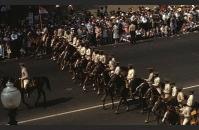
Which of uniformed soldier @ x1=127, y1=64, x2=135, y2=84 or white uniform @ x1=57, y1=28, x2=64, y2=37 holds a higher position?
white uniform @ x1=57, y1=28, x2=64, y2=37

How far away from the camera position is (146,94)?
26312 mm

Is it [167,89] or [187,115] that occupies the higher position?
[167,89]

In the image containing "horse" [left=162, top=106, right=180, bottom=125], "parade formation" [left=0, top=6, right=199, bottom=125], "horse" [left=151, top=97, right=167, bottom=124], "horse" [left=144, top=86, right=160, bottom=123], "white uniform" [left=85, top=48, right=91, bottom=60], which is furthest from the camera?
"white uniform" [left=85, top=48, right=91, bottom=60]

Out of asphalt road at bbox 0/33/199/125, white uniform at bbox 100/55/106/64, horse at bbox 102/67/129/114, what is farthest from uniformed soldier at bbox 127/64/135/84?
white uniform at bbox 100/55/106/64

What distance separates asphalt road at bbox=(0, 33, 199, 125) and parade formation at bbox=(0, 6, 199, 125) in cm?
57

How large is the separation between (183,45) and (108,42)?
4819mm

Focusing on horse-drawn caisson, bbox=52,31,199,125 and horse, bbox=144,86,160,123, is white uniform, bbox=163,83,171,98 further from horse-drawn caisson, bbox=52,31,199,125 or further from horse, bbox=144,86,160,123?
horse, bbox=144,86,160,123

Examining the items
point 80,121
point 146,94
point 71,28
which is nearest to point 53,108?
point 80,121

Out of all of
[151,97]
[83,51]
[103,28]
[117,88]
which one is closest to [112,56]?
[83,51]

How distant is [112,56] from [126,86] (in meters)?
3.99

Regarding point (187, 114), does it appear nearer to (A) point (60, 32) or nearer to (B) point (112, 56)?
(B) point (112, 56)

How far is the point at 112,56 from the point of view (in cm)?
3147

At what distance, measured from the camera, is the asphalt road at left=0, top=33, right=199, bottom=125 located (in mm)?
26828

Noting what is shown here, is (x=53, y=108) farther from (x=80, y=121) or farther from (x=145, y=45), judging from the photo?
(x=145, y=45)
